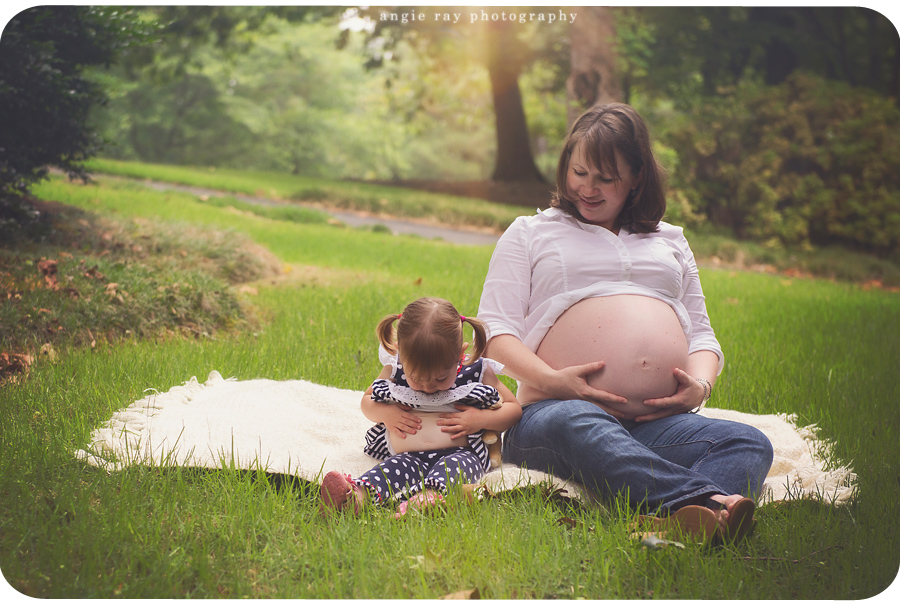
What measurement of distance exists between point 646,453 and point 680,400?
1.09 feet

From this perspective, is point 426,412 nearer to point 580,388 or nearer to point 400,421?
point 400,421

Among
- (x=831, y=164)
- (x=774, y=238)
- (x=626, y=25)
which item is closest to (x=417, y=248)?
(x=626, y=25)

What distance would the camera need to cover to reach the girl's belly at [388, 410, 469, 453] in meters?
1.91

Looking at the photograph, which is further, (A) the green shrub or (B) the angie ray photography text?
(A) the green shrub

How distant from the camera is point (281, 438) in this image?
2154 mm

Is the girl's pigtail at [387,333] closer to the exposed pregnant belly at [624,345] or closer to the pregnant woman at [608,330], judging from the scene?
the pregnant woman at [608,330]

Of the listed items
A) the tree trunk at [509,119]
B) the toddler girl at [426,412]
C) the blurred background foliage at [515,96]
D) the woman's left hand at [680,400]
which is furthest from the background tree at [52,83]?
the woman's left hand at [680,400]

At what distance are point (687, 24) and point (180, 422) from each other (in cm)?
428

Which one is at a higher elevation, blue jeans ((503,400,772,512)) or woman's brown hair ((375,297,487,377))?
woman's brown hair ((375,297,487,377))

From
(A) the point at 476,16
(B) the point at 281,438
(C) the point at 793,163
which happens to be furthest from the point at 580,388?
(C) the point at 793,163

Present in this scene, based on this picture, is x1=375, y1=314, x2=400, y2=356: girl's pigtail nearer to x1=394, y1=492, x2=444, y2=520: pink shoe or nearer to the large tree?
x1=394, y1=492, x2=444, y2=520: pink shoe

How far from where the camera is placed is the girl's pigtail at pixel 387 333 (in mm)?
1944

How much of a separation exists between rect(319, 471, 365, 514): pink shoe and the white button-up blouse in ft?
2.13

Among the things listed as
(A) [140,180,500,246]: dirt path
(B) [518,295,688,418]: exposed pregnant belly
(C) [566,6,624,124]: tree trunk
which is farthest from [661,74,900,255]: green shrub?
(B) [518,295,688,418]: exposed pregnant belly
